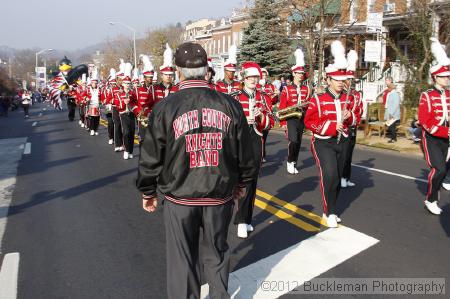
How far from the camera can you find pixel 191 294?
3.45m

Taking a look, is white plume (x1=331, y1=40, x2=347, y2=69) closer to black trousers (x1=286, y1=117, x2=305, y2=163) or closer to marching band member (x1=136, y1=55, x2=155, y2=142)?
black trousers (x1=286, y1=117, x2=305, y2=163)

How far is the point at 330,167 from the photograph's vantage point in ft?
20.0

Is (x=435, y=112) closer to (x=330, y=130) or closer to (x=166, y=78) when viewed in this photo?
(x=330, y=130)

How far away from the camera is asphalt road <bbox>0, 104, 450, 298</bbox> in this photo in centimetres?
471

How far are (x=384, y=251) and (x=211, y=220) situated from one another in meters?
2.73

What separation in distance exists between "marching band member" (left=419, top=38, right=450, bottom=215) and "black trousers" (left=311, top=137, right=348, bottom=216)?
4.49 ft

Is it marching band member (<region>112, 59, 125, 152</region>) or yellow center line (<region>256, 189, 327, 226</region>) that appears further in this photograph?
marching band member (<region>112, 59, 125, 152</region>)

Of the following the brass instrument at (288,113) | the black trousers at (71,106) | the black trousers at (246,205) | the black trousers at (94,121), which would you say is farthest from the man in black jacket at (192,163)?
A: the black trousers at (71,106)

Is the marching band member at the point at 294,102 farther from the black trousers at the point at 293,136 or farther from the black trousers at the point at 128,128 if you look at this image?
the black trousers at the point at 128,128

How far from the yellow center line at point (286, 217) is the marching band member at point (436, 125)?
76.7 inches

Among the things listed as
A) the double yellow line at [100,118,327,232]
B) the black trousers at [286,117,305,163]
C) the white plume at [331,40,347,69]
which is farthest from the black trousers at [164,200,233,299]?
the black trousers at [286,117,305,163]

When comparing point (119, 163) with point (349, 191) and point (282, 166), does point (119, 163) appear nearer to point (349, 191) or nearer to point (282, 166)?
point (282, 166)

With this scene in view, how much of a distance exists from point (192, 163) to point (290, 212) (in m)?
3.91

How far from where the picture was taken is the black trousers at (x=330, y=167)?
6.11m
